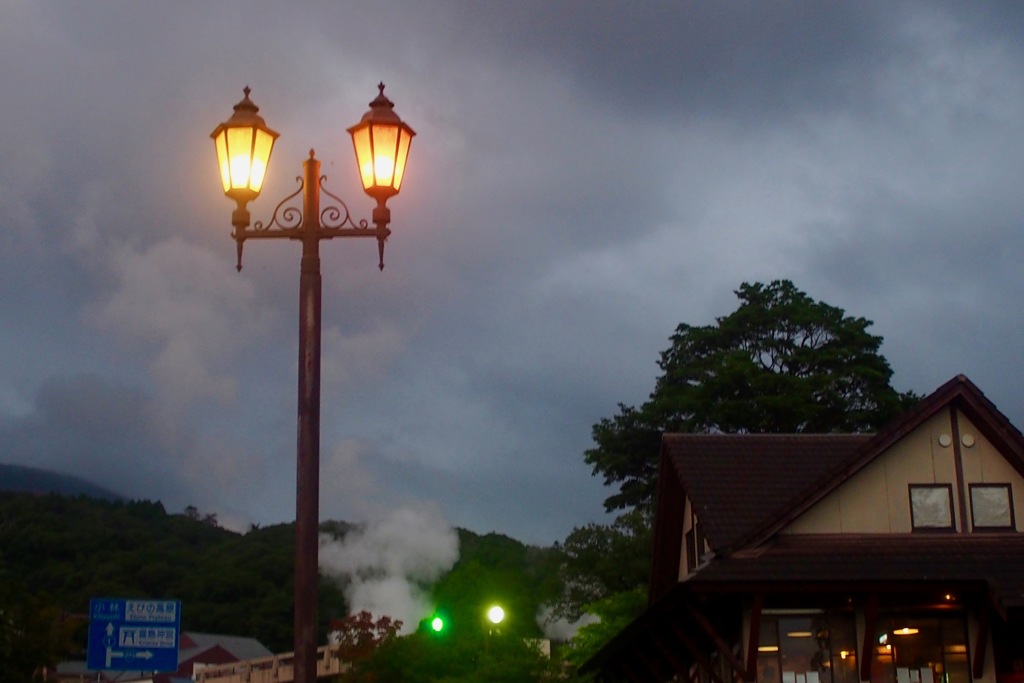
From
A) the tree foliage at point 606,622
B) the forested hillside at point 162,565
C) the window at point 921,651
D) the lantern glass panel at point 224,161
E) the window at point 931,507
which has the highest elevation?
the forested hillside at point 162,565

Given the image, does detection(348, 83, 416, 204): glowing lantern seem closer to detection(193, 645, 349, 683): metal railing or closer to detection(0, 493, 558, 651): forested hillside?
detection(193, 645, 349, 683): metal railing

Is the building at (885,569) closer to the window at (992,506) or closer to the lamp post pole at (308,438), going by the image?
the window at (992,506)

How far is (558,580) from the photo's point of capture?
45.1m

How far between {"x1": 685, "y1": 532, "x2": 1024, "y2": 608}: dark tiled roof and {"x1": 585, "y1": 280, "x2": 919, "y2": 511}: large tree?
26337 mm

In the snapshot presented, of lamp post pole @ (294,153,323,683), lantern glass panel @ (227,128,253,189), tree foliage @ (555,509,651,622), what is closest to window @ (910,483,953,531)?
lamp post pole @ (294,153,323,683)

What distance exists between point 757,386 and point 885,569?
2876 centimetres

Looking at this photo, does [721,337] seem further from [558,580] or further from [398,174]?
[398,174]

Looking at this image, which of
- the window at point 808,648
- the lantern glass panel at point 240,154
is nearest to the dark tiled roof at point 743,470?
the window at point 808,648

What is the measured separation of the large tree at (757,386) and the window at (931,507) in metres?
25.6

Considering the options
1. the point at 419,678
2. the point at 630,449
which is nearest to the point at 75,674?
the point at 630,449

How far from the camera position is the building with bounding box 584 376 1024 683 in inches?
854

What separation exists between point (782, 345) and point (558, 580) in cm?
1610

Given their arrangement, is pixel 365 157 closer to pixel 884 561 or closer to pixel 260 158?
pixel 260 158

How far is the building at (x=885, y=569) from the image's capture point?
71.2 ft
